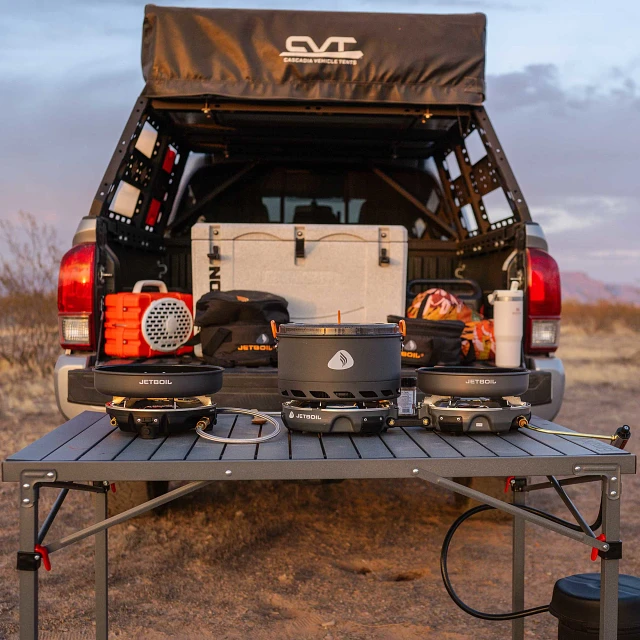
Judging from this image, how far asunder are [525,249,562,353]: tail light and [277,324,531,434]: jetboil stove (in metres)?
1.52

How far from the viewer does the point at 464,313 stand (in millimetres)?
4180

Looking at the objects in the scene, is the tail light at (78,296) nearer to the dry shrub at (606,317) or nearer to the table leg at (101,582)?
the table leg at (101,582)

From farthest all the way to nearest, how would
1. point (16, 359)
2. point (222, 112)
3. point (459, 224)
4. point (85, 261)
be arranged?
point (16, 359) < point (459, 224) < point (222, 112) < point (85, 261)

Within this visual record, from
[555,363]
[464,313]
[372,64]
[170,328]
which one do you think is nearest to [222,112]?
[372,64]

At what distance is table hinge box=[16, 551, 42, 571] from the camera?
6.48 ft

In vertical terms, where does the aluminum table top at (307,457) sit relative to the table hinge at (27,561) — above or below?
above

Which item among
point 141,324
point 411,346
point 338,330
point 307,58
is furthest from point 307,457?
point 307,58

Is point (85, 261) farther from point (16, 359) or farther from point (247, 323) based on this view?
point (16, 359)

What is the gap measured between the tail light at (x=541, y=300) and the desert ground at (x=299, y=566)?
1121 millimetres

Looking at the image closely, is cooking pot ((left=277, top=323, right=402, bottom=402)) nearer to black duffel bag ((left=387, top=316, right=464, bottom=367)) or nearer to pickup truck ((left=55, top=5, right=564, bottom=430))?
pickup truck ((left=55, top=5, right=564, bottom=430))

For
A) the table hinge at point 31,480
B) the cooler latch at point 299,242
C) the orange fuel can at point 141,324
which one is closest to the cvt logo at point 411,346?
the cooler latch at point 299,242

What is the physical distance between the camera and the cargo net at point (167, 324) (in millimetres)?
3881

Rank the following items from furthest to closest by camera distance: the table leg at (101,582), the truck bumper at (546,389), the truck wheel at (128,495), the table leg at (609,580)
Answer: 1. the truck wheel at (128,495)
2. the truck bumper at (546,389)
3. the table leg at (101,582)
4. the table leg at (609,580)

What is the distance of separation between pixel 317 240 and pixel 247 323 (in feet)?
2.51
